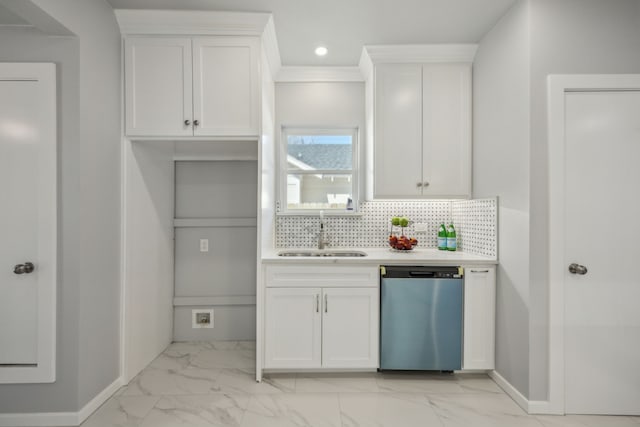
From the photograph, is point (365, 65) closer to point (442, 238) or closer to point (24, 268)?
point (442, 238)

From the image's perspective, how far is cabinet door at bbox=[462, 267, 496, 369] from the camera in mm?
2311

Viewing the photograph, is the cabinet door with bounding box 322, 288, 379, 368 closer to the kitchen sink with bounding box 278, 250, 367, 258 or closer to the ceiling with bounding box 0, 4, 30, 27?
the kitchen sink with bounding box 278, 250, 367, 258

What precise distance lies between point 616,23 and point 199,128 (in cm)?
279

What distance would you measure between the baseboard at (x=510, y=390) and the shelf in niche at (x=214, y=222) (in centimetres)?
230

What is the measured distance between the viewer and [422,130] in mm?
A: 2643

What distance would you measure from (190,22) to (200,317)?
2491 millimetres

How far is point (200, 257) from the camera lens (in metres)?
3.02

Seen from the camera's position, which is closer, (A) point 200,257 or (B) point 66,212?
(B) point 66,212

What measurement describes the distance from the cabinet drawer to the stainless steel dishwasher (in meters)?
0.17

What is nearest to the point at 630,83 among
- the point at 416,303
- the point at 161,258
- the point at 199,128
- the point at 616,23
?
the point at 616,23

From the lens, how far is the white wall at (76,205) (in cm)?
183

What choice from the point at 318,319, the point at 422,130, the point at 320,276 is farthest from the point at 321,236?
the point at 422,130

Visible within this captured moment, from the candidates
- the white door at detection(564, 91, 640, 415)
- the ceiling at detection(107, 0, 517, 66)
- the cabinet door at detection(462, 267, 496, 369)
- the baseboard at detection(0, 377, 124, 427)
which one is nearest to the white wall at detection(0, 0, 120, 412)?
the baseboard at detection(0, 377, 124, 427)

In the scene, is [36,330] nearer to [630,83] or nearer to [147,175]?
[147,175]
